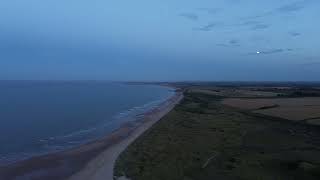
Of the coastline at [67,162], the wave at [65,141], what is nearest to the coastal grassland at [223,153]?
the coastline at [67,162]

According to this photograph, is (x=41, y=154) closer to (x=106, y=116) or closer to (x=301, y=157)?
(x=301, y=157)

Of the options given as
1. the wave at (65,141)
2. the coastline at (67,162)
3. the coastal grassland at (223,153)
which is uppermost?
the coastal grassland at (223,153)

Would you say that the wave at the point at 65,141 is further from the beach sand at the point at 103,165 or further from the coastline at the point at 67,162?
the beach sand at the point at 103,165

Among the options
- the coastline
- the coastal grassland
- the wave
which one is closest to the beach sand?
the coastline

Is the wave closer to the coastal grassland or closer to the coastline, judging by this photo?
the coastline

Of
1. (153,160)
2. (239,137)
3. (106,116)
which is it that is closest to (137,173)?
(153,160)

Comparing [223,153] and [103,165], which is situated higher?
[223,153]

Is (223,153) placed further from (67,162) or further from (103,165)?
(67,162)

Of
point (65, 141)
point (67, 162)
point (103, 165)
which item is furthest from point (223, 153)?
point (65, 141)
